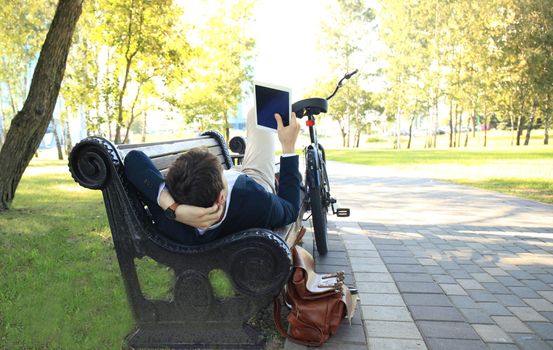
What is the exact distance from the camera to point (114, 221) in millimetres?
2426

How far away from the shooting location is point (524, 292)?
373 centimetres

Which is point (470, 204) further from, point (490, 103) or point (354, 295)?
point (490, 103)

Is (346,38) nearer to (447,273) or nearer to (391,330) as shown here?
(447,273)

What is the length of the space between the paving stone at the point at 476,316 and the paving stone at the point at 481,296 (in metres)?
0.26

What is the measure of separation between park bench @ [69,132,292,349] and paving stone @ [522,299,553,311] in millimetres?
2157

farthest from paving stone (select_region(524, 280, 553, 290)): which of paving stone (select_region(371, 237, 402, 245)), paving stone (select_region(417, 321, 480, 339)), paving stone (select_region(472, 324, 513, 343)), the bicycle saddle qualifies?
the bicycle saddle

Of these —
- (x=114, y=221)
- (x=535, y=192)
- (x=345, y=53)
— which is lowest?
(x=535, y=192)

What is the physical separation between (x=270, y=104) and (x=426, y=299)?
1.88 meters

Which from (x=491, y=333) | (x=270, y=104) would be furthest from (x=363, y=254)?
(x=270, y=104)

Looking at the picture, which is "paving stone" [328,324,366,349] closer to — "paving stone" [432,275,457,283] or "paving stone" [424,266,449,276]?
"paving stone" [432,275,457,283]

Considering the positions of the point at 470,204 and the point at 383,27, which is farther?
the point at 383,27

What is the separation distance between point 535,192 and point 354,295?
8209 millimetres

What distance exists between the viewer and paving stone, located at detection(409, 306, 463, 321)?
316 centimetres

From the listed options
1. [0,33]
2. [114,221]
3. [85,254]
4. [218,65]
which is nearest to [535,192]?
→ [85,254]
